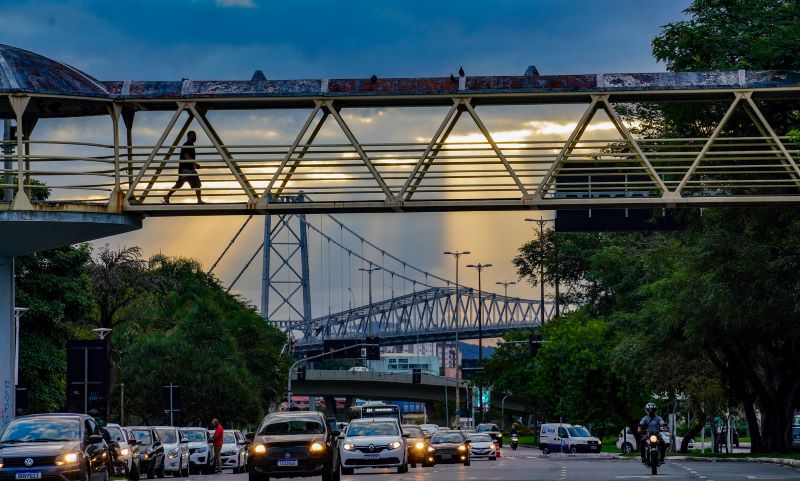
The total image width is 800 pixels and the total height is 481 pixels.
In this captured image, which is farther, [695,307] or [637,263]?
[637,263]

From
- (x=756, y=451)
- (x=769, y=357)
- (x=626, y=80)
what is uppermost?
(x=626, y=80)

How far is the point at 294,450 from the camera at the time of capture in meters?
32.1

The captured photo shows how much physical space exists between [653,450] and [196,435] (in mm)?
19900

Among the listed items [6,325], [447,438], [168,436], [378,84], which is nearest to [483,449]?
[447,438]

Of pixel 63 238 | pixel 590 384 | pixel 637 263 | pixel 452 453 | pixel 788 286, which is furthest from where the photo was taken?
pixel 590 384

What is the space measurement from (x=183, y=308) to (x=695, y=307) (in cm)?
5475

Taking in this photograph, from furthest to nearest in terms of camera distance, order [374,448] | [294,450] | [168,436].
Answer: [168,436], [374,448], [294,450]

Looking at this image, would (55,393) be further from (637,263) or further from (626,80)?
(626,80)

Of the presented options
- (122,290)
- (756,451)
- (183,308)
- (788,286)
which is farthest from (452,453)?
(183,308)

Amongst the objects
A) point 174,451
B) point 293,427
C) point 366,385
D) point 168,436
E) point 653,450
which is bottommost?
point 174,451

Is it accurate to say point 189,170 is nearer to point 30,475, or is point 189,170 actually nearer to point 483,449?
point 30,475

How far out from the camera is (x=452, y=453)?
56969 mm

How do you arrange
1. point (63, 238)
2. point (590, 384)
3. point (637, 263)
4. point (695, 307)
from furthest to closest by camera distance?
point (590, 384) < point (637, 263) < point (695, 307) < point (63, 238)

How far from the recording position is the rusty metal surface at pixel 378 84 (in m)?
26.6
